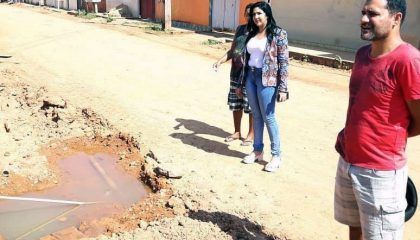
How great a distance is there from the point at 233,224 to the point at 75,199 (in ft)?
5.84

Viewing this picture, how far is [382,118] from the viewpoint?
241 cm

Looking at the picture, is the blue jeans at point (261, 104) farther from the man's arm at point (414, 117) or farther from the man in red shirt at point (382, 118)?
the man's arm at point (414, 117)

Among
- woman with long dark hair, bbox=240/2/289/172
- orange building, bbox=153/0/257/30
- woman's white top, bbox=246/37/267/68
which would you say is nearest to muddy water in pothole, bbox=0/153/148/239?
woman with long dark hair, bbox=240/2/289/172

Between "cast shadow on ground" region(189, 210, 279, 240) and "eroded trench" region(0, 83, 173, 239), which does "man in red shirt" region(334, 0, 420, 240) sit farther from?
"eroded trench" region(0, 83, 173, 239)

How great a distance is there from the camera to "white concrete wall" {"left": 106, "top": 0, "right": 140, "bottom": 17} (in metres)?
27.1

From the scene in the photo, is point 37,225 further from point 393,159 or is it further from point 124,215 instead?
point 393,159

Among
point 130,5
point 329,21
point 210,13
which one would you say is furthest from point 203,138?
point 130,5

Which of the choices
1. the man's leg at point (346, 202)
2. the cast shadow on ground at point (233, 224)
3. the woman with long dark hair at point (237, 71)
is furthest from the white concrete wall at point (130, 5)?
the man's leg at point (346, 202)

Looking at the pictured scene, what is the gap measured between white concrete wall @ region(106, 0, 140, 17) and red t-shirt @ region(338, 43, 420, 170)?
1012 inches

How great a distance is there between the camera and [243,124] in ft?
21.8

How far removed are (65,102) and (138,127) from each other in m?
1.74

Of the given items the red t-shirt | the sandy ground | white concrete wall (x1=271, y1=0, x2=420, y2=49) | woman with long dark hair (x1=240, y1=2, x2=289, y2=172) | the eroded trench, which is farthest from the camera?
white concrete wall (x1=271, y1=0, x2=420, y2=49)

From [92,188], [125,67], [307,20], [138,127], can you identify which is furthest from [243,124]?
[307,20]

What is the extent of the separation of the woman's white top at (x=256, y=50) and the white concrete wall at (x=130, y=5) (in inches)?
920
